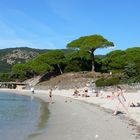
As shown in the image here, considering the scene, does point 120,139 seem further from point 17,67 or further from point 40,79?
point 17,67

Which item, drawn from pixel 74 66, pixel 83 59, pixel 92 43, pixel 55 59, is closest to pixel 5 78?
pixel 55 59

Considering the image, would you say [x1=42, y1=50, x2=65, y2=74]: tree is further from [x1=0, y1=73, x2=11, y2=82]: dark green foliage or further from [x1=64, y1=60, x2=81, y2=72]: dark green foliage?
[x1=0, y1=73, x2=11, y2=82]: dark green foliage

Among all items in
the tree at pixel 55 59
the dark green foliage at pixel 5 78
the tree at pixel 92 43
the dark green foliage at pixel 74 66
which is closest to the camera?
the tree at pixel 92 43

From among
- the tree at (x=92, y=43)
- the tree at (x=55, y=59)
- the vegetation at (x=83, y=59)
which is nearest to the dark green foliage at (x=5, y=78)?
the vegetation at (x=83, y=59)

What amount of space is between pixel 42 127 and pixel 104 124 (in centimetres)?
300

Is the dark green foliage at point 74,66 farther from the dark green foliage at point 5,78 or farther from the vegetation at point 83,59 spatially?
the dark green foliage at point 5,78

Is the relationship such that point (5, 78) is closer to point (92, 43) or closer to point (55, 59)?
point (55, 59)

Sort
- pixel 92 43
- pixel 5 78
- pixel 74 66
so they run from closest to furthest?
pixel 92 43 → pixel 74 66 → pixel 5 78

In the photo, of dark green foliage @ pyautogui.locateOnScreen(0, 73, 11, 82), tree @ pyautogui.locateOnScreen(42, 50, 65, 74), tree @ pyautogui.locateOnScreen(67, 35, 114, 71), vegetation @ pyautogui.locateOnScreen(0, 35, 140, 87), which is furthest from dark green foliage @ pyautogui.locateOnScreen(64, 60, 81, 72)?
dark green foliage @ pyautogui.locateOnScreen(0, 73, 11, 82)

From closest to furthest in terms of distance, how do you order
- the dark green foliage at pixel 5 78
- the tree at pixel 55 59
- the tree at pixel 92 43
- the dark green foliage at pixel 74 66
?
the tree at pixel 92 43 < the dark green foliage at pixel 74 66 < the tree at pixel 55 59 < the dark green foliage at pixel 5 78

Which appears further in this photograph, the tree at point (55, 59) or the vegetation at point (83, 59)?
the tree at point (55, 59)

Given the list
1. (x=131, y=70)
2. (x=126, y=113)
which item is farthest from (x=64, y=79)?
(x=126, y=113)

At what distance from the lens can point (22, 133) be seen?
16.9 metres

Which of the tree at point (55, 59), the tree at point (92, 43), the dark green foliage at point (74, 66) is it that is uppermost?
the tree at point (92, 43)
